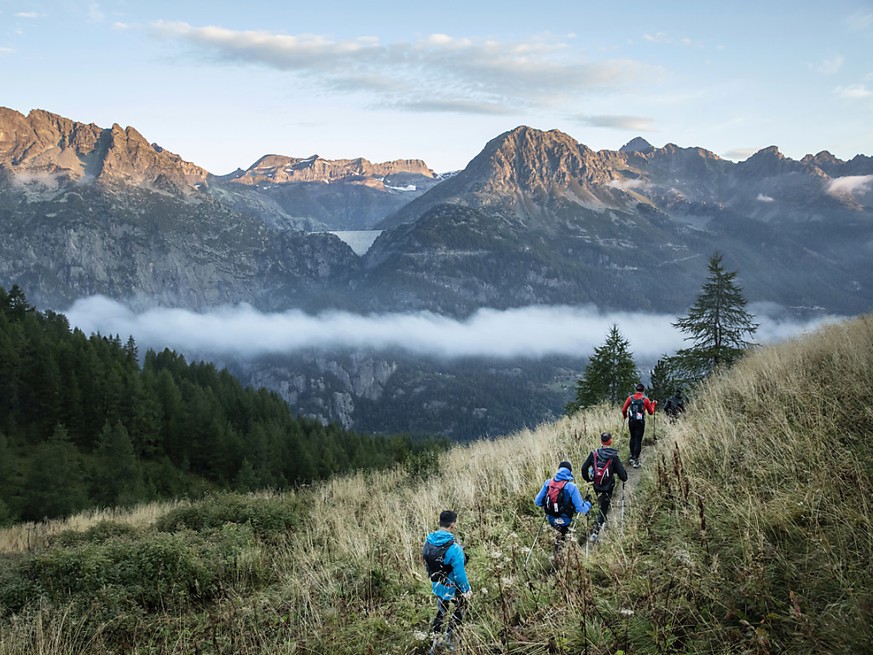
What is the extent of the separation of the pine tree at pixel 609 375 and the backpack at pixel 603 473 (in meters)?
28.4

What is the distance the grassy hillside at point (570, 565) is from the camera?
4.53 m

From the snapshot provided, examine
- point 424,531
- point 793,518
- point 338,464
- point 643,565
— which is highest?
point 793,518

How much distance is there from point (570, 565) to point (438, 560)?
1761 millimetres

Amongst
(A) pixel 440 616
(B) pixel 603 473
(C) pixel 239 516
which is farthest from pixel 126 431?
(A) pixel 440 616

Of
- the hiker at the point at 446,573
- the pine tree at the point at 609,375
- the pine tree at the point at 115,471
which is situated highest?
the hiker at the point at 446,573

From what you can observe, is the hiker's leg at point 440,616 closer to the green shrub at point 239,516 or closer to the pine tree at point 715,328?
the green shrub at point 239,516

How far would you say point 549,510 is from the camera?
27.3 feet

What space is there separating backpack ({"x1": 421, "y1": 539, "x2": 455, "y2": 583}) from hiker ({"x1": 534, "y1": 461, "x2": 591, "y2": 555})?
96.0 inches

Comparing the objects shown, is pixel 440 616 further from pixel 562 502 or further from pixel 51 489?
pixel 51 489

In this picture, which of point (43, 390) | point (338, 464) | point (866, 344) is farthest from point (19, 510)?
point (866, 344)

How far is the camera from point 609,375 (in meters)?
37.8

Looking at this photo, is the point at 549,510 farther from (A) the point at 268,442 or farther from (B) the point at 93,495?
(A) the point at 268,442

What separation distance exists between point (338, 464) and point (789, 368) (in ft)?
196

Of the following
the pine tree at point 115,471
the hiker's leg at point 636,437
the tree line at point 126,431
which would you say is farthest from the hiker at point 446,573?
the tree line at point 126,431
